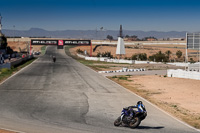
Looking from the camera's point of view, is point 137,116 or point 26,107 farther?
point 26,107

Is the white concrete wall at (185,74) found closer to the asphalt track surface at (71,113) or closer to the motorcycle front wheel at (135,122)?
the asphalt track surface at (71,113)

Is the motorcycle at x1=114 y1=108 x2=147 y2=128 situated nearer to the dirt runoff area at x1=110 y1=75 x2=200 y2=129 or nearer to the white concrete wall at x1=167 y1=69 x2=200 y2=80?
the dirt runoff area at x1=110 y1=75 x2=200 y2=129

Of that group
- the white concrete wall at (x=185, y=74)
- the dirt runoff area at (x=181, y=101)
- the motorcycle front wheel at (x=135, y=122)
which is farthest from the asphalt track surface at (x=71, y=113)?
the white concrete wall at (x=185, y=74)

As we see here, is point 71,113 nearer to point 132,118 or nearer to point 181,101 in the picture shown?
point 132,118

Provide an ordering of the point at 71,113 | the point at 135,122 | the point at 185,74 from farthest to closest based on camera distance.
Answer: the point at 185,74
the point at 71,113
the point at 135,122

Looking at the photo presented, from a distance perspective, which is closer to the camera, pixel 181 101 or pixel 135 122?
pixel 135 122

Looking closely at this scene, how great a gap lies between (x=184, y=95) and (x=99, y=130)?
1507 cm

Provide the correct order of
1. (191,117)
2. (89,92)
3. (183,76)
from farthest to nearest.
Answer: (183,76) < (89,92) < (191,117)

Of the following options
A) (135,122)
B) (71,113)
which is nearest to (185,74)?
(71,113)

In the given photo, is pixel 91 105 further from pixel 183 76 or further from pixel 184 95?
pixel 183 76

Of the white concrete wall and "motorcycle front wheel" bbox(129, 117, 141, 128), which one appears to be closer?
"motorcycle front wheel" bbox(129, 117, 141, 128)

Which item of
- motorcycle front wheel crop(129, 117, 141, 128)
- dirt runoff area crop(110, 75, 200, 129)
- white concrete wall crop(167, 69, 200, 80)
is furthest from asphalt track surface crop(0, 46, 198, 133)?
white concrete wall crop(167, 69, 200, 80)

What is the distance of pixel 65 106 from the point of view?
767 inches

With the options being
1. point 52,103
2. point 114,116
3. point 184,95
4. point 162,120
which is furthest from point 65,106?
point 184,95
